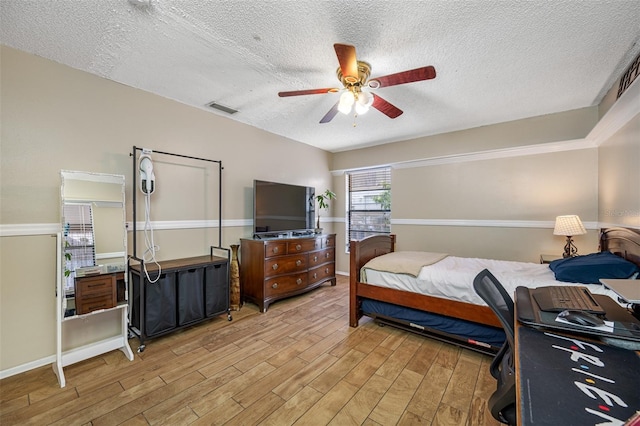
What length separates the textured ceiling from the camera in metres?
1.65

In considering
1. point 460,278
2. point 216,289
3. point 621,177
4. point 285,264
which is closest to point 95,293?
point 216,289

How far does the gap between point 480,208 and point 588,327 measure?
10.6ft

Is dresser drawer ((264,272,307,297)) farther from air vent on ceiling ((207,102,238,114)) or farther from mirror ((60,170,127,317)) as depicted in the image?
air vent on ceiling ((207,102,238,114))

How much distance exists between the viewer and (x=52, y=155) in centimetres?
226

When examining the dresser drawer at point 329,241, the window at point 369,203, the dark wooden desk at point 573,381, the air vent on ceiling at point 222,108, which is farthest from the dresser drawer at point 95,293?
the window at point 369,203

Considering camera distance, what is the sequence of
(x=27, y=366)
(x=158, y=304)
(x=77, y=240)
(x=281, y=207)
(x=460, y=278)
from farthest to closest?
1. (x=281, y=207)
2. (x=158, y=304)
3. (x=460, y=278)
4. (x=77, y=240)
5. (x=27, y=366)

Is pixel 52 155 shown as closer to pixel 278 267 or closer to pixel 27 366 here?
pixel 27 366

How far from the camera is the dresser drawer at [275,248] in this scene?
11.0ft

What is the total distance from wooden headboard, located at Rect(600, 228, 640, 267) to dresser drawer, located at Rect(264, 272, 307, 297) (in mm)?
3248

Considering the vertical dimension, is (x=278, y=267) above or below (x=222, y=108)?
below

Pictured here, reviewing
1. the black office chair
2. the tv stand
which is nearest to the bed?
the black office chair

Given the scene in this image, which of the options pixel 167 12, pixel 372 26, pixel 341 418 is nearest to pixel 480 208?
pixel 372 26

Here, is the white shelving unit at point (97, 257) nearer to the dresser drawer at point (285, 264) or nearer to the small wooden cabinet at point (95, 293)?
the small wooden cabinet at point (95, 293)

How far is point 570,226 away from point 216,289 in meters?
3.94
